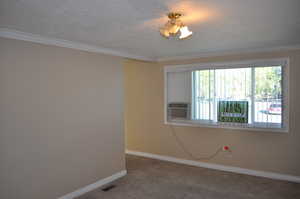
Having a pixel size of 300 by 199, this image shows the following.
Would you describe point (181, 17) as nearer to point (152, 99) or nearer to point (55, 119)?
point (55, 119)

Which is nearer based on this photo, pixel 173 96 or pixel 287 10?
pixel 287 10

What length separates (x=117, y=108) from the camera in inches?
163

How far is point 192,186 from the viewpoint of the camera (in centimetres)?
368

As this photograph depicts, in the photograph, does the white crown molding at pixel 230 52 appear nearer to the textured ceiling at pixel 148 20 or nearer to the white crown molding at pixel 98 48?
the white crown molding at pixel 98 48

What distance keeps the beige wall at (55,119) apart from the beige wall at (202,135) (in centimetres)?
124

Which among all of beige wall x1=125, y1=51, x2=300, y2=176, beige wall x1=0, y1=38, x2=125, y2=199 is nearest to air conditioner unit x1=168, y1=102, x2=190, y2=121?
beige wall x1=125, y1=51, x2=300, y2=176

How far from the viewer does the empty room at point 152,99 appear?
7.64ft

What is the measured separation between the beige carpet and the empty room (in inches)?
0.8

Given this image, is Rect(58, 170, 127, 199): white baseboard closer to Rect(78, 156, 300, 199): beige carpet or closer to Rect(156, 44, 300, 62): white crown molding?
Rect(78, 156, 300, 199): beige carpet

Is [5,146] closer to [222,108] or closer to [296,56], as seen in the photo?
[222,108]

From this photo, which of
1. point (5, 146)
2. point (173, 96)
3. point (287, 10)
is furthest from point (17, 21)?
point (173, 96)

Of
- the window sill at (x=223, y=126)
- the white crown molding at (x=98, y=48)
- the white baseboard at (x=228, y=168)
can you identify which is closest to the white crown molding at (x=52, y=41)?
the white crown molding at (x=98, y=48)

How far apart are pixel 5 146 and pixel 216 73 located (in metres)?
3.61

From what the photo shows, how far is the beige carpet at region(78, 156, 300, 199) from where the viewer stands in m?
3.36
